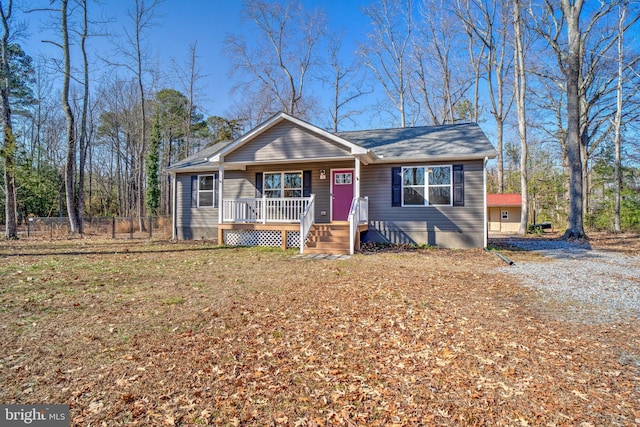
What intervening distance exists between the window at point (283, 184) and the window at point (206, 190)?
253cm

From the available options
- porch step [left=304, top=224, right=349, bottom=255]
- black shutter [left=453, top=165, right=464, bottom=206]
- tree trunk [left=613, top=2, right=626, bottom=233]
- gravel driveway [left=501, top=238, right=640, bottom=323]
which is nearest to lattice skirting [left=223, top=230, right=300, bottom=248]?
porch step [left=304, top=224, right=349, bottom=255]

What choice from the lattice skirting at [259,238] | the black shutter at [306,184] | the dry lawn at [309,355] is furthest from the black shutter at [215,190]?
the dry lawn at [309,355]

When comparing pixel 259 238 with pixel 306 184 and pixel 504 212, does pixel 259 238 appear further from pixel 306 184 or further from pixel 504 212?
pixel 504 212

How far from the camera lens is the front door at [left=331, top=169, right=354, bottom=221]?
12.1 meters

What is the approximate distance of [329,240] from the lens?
33.0ft

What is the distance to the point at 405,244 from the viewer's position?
443 inches

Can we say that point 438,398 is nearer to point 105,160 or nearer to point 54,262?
point 54,262

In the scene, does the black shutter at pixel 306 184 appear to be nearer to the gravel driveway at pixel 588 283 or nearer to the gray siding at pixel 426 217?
the gray siding at pixel 426 217

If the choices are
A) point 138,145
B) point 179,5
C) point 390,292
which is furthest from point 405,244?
point 138,145

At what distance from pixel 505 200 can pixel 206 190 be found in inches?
840

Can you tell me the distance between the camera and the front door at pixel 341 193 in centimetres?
1206

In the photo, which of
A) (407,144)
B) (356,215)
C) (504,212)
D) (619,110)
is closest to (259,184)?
(356,215)

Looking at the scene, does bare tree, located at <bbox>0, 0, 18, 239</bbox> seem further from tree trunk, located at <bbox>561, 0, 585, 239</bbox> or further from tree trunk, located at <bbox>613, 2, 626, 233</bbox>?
tree trunk, located at <bbox>613, 2, 626, 233</bbox>

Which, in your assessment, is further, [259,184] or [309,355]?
[259,184]
